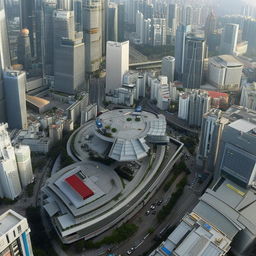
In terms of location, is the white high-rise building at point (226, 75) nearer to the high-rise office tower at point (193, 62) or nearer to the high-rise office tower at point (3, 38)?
Result: the high-rise office tower at point (193, 62)

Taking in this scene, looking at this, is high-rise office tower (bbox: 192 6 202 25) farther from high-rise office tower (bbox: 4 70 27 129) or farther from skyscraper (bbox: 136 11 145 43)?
high-rise office tower (bbox: 4 70 27 129)

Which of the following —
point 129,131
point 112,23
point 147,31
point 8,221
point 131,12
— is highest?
point 131,12

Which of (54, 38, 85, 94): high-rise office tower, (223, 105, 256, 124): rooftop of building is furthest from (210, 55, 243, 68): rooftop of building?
(223, 105, 256, 124): rooftop of building

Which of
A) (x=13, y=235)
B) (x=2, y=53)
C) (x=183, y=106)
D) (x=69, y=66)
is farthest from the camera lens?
(x=69, y=66)

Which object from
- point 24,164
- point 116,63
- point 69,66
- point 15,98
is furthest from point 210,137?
point 69,66

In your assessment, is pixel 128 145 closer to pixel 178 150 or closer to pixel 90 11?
pixel 178 150

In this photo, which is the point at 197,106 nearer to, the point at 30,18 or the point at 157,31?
the point at 30,18
